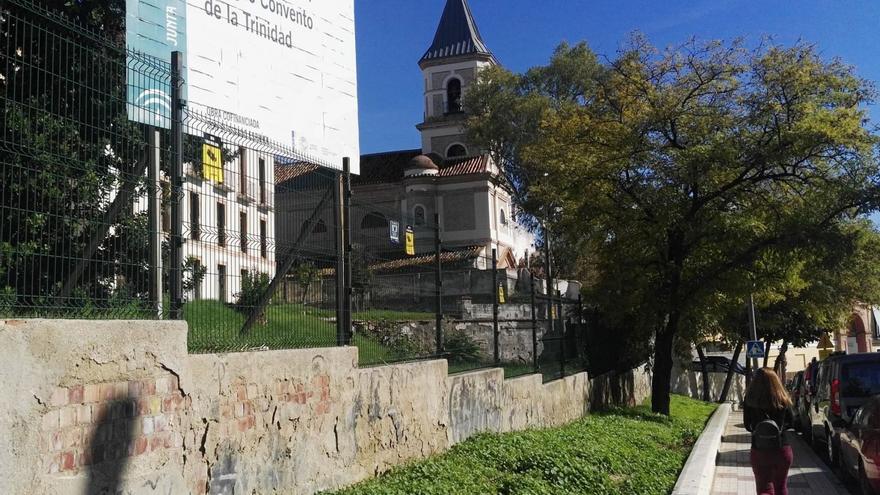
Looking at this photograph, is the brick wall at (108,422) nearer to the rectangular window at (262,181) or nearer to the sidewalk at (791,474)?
the rectangular window at (262,181)

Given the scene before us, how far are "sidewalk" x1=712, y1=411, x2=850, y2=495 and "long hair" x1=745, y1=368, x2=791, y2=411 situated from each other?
1.64 metres

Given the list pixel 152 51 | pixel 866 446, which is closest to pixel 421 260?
pixel 152 51

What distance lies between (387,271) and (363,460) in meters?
2.17

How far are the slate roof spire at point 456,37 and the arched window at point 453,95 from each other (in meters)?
1.85

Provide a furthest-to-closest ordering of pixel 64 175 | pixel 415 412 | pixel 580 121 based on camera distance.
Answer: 1. pixel 580 121
2. pixel 415 412
3. pixel 64 175

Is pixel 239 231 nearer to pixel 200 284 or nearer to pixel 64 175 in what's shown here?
pixel 200 284

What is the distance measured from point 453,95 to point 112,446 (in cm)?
5471

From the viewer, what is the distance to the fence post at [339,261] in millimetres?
8234

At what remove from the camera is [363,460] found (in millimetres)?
8008

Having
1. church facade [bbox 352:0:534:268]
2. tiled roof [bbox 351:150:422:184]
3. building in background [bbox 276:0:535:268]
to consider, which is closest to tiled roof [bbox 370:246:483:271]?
building in background [bbox 276:0:535:268]

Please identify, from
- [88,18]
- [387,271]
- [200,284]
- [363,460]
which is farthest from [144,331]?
[88,18]

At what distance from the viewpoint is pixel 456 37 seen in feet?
194

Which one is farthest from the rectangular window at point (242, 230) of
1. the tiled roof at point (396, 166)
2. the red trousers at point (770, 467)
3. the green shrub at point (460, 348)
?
the tiled roof at point (396, 166)

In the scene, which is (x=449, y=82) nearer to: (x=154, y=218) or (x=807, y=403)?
(x=807, y=403)
